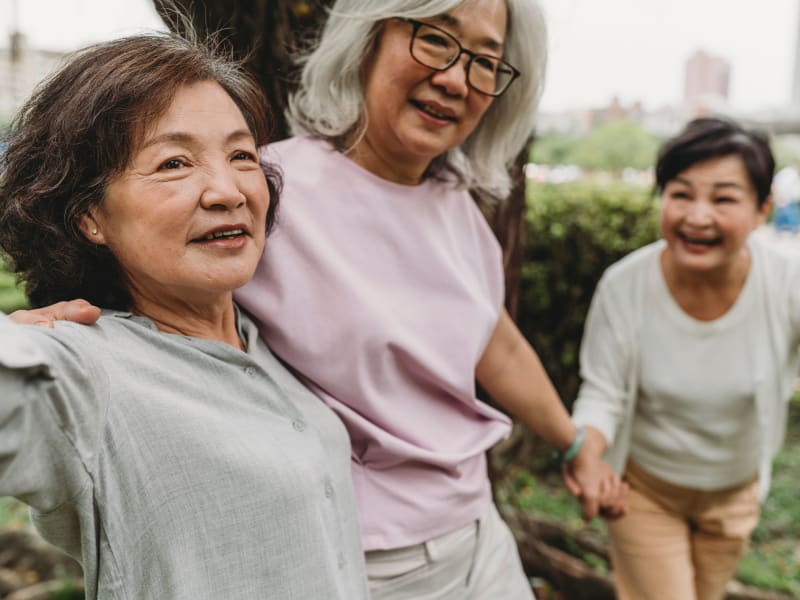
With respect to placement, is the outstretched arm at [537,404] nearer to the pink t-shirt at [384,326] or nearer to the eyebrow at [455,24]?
the pink t-shirt at [384,326]

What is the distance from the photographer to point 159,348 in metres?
1.28

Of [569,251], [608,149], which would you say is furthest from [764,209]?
[608,149]

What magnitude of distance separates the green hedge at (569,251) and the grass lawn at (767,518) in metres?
0.71

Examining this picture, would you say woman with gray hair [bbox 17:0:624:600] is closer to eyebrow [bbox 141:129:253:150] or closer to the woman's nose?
the woman's nose

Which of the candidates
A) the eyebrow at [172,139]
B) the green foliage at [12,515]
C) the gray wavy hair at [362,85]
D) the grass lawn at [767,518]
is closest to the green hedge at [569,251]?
the grass lawn at [767,518]

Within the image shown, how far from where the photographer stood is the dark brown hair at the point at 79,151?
1239 mm

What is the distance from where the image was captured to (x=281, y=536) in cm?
127

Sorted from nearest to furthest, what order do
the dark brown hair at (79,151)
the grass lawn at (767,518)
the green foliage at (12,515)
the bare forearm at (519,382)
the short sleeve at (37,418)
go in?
the short sleeve at (37,418)
the dark brown hair at (79,151)
the bare forearm at (519,382)
the grass lawn at (767,518)
the green foliage at (12,515)

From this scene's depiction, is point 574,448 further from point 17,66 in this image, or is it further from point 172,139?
point 17,66

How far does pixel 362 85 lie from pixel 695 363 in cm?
153

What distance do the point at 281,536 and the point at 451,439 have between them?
2.09ft

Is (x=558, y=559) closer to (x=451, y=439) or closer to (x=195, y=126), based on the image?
(x=451, y=439)

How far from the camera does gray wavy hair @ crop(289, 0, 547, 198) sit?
1745 mm

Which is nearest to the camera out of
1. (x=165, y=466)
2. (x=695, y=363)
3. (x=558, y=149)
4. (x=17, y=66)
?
(x=165, y=466)
